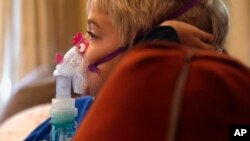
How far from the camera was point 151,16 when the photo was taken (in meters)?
0.90

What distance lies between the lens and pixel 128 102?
1.34 ft

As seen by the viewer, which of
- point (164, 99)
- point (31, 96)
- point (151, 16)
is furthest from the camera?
point (31, 96)

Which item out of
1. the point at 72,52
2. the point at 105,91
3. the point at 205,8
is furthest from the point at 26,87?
the point at 105,91

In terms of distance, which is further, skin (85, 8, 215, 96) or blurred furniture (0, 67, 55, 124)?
blurred furniture (0, 67, 55, 124)

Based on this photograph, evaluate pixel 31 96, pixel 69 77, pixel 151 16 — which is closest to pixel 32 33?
pixel 31 96

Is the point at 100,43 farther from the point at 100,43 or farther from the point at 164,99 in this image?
the point at 164,99

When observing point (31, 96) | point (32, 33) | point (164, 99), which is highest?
point (32, 33)

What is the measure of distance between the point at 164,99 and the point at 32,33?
2763mm

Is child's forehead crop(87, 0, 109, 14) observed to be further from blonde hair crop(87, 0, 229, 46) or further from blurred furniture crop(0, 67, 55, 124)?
blurred furniture crop(0, 67, 55, 124)

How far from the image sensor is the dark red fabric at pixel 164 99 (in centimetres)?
39

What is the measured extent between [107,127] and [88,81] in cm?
62

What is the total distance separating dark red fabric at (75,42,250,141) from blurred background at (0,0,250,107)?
254 centimetres

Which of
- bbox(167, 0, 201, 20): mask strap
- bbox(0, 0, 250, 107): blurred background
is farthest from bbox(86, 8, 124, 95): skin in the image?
bbox(0, 0, 250, 107): blurred background

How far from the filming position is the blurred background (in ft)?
9.85
